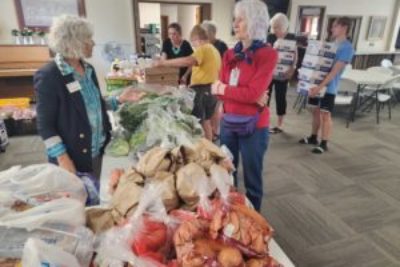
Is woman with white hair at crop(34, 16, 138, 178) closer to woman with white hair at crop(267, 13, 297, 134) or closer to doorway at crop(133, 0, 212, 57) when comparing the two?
woman with white hair at crop(267, 13, 297, 134)

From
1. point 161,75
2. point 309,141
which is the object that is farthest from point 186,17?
point 161,75

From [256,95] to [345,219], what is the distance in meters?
1.40

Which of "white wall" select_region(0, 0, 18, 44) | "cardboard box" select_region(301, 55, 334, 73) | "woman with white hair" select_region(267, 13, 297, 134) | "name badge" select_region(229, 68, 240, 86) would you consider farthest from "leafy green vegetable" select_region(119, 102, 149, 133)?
"white wall" select_region(0, 0, 18, 44)

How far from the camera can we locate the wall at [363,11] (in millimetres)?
6703

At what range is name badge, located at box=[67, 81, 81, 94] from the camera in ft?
4.67

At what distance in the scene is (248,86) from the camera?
1.56 meters

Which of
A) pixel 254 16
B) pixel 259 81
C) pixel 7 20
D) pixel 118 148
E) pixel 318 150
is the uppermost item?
pixel 7 20

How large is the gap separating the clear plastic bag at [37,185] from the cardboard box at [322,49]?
9.28 feet

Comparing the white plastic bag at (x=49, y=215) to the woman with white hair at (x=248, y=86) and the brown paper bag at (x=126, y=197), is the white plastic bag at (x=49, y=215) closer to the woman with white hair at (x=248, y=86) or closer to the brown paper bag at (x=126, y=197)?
the brown paper bag at (x=126, y=197)

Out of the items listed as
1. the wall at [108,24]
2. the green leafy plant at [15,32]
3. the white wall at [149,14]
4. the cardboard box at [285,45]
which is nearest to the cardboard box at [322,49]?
the cardboard box at [285,45]

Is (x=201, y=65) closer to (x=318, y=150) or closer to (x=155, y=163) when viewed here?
(x=318, y=150)

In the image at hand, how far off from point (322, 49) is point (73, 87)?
2558mm

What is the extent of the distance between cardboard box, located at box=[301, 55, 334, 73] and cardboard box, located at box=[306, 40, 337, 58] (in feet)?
0.13

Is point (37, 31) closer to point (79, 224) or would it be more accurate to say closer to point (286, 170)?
point (286, 170)
